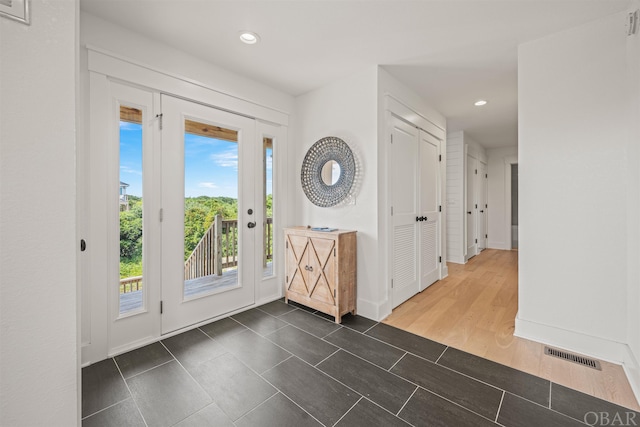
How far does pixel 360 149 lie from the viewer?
279 cm

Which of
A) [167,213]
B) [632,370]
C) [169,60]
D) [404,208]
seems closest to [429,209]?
[404,208]

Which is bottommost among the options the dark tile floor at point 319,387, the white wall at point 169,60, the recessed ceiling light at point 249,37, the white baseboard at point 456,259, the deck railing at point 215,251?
the dark tile floor at point 319,387

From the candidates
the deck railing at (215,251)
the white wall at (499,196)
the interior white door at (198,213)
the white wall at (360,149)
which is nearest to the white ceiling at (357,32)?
the white wall at (360,149)

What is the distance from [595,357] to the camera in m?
1.99

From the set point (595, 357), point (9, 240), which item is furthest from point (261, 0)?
point (595, 357)

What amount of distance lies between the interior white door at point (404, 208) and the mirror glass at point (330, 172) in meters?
0.57

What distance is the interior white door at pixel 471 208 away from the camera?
5441 mm

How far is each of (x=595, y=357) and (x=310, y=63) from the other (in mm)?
3326

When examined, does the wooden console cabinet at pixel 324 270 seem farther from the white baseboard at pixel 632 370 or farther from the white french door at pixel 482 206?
the white french door at pixel 482 206

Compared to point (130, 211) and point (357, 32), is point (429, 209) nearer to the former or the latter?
point (357, 32)

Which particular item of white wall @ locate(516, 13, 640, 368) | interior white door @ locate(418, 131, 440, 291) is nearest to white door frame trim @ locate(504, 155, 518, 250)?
interior white door @ locate(418, 131, 440, 291)

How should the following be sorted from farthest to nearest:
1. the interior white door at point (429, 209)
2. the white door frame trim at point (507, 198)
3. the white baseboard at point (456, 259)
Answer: the white door frame trim at point (507, 198) → the white baseboard at point (456, 259) → the interior white door at point (429, 209)

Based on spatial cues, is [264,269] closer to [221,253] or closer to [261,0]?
[221,253]

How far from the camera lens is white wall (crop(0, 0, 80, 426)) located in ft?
2.23
